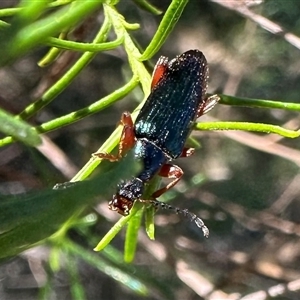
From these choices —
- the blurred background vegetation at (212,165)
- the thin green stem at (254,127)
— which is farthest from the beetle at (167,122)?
the blurred background vegetation at (212,165)

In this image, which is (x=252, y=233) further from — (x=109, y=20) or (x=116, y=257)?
(x=109, y=20)

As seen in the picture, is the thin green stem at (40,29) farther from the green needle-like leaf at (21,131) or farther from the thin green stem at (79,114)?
the thin green stem at (79,114)

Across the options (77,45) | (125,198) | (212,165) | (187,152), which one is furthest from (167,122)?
(212,165)

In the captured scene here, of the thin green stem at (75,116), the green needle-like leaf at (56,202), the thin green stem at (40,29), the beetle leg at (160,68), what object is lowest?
the green needle-like leaf at (56,202)

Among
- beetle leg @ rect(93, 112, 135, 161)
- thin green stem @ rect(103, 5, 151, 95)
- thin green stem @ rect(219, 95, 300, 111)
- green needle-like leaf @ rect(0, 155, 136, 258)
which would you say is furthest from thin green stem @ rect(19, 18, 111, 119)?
green needle-like leaf @ rect(0, 155, 136, 258)

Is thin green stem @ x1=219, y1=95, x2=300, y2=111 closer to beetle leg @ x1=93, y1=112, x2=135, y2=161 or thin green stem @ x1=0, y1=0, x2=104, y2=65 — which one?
beetle leg @ x1=93, y1=112, x2=135, y2=161

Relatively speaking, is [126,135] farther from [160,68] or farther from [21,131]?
[21,131]

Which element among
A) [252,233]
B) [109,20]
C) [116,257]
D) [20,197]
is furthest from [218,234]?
[20,197]
